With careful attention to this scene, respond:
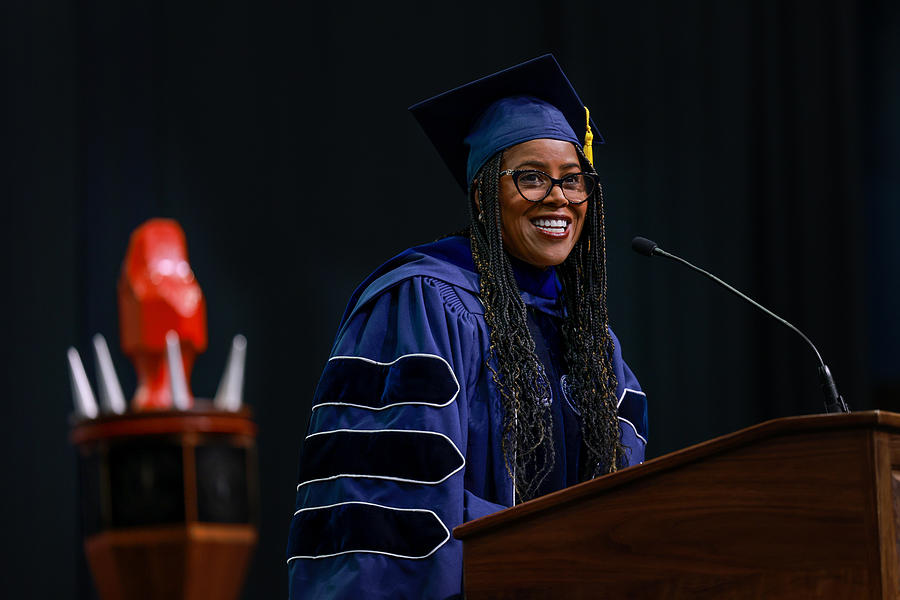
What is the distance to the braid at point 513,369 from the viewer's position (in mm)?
2439

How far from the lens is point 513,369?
97.5 inches

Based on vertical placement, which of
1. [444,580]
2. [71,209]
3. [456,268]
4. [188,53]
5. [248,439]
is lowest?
[444,580]

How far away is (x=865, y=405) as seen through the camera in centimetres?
→ 458

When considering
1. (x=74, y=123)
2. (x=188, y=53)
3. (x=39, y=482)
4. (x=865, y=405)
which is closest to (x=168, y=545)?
(x=39, y=482)

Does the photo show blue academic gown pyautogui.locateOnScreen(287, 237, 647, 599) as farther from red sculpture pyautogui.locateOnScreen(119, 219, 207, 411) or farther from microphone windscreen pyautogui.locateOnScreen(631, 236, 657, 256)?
red sculpture pyautogui.locateOnScreen(119, 219, 207, 411)

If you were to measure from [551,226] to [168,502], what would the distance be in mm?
1733

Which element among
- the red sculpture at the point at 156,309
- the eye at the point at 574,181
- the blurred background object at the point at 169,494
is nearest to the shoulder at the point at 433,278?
the eye at the point at 574,181

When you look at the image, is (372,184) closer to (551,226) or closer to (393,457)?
(551,226)

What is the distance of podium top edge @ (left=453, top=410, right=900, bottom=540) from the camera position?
1514 mm

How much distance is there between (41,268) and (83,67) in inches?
27.4

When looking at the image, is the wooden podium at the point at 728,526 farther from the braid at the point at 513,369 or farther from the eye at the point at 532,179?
the eye at the point at 532,179

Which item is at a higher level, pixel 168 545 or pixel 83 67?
pixel 83 67

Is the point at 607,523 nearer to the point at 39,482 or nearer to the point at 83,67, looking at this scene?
the point at 39,482

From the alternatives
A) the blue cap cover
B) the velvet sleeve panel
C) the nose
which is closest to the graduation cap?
the blue cap cover
